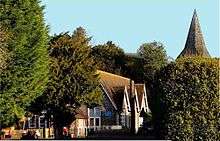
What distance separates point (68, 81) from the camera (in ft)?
217

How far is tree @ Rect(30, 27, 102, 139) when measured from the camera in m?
65.6

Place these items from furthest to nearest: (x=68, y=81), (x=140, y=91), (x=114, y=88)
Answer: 1. (x=140, y=91)
2. (x=114, y=88)
3. (x=68, y=81)

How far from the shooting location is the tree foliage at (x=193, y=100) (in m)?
27.3

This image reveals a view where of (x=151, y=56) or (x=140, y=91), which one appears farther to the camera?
(x=151, y=56)

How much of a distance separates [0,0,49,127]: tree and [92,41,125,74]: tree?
2357 inches

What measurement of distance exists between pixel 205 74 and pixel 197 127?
2.25 meters

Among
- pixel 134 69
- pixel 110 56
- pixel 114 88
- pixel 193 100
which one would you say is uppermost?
pixel 110 56

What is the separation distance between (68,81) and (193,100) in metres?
39.5

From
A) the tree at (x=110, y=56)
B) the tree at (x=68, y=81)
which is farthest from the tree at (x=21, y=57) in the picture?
the tree at (x=110, y=56)

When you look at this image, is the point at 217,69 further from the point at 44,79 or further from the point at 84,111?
the point at 84,111

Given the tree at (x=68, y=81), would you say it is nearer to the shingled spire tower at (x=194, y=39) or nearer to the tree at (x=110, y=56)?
the shingled spire tower at (x=194, y=39)

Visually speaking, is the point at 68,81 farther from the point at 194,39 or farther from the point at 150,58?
the point at 150,58

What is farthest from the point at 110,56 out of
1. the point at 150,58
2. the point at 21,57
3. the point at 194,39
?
the point at 21,57

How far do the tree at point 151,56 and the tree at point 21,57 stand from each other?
2633 inches
